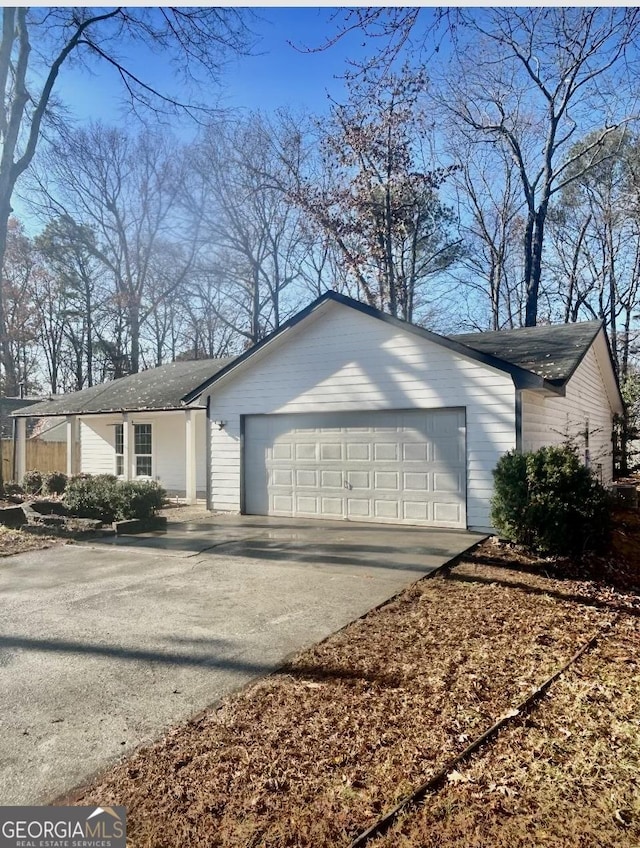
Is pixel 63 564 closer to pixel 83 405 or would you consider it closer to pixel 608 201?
pixel 83 405

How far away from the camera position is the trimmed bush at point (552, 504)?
25.3 feet

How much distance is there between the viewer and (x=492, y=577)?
669 centimetres

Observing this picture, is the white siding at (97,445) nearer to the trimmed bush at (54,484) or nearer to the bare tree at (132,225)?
the trimmed bush at (54,484)

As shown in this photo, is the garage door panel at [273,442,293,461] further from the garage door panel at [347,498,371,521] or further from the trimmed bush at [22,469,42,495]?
the trimmed bush at [22,469,42,495]

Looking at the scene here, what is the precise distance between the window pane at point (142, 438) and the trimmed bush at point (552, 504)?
11.8 m

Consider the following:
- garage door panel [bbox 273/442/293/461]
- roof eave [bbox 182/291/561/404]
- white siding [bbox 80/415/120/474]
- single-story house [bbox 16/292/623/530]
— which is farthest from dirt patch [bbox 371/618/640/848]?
white siding [bbox 80/415/120/474]

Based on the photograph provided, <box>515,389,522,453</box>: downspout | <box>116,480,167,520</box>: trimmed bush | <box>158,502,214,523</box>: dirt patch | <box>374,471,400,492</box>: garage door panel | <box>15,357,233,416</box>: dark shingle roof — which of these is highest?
<box>15,357,233,416</box>: dark shingle roof

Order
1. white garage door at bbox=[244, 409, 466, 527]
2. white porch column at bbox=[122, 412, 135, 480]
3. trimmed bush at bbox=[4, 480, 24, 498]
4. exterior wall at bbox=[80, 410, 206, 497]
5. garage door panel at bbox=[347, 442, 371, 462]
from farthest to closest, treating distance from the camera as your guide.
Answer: trimmed bush at bbox=[4, 480, 24, 498]
white porch column at bbox=[122, 412, 135, 480]
exterior wall at bbox=[80, 410, 206, 497]
garage door panel at bbox=[347, 442, 371, 462]
white garage door at bbox=[244, 409, 466, 527]

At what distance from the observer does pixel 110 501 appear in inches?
403

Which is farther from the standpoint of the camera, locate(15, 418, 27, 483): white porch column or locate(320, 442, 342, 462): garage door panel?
locate(15, 418, 27, 483): white porch column

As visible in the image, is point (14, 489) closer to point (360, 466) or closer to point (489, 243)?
point (360, 466)

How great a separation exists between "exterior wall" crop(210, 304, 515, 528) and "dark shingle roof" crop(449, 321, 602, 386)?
103cm

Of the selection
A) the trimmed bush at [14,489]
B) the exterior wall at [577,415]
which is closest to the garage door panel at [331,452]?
the exterior wall at [577,415]

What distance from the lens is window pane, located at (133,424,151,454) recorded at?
1678 cm
